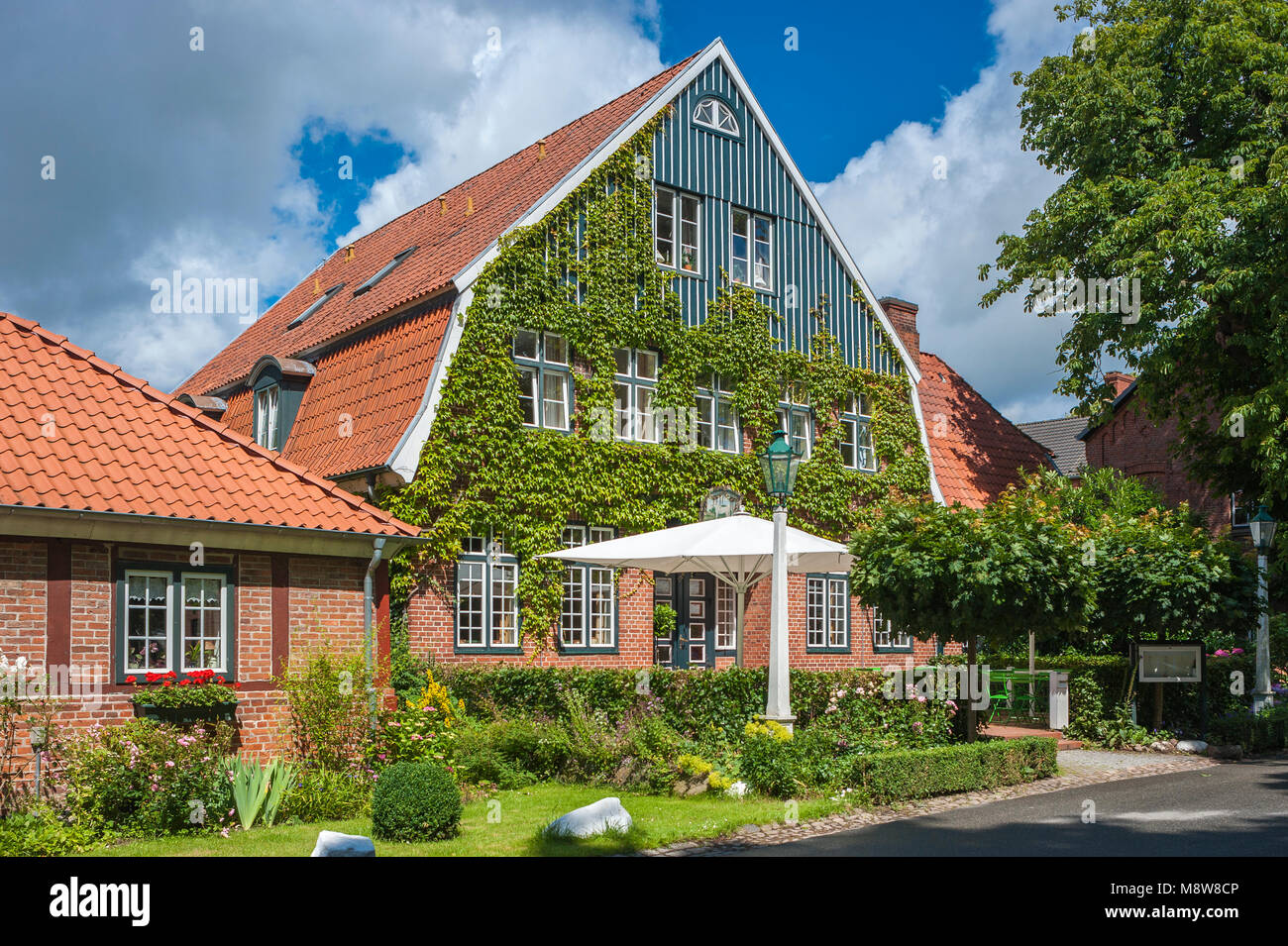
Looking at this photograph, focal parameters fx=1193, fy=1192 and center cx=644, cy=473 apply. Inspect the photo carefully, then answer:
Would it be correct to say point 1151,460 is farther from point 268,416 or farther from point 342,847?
point 342,847

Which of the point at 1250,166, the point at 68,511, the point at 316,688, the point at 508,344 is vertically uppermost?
the point at 1250,166

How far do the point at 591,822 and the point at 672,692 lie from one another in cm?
432

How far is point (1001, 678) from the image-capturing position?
64.4 ft

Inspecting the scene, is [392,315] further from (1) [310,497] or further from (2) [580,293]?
(1) [310,497]

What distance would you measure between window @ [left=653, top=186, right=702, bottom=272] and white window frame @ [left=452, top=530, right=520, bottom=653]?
245 inches

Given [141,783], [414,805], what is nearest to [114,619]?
[141,783]

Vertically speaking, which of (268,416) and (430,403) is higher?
(268,416)

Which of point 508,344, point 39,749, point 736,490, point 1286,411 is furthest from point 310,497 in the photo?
point 1286,411

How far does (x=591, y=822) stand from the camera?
33.8 feet

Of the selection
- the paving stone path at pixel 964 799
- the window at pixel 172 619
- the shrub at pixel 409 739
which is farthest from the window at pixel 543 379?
the paving stone path at pixel 964 799

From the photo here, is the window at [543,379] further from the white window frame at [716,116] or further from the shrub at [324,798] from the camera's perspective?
the shrub at [324,798]

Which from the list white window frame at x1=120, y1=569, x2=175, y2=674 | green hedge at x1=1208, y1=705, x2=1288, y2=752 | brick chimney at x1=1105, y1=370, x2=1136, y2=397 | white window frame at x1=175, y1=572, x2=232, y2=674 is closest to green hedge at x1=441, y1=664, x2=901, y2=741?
white window frame at x1=175, y1=572, x2=232, y2=674

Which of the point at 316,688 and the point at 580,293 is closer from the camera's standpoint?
the point at 316,688
